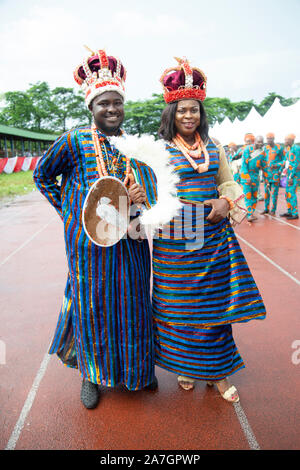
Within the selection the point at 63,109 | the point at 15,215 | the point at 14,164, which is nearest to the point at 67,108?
the point at 63,109

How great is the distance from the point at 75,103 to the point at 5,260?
52587 millimetres

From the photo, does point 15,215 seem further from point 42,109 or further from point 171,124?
point 42,109

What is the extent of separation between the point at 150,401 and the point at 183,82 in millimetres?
2003

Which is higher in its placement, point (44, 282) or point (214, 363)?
point (214, 363)

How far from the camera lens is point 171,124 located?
223 centimetres

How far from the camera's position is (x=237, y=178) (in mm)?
11469

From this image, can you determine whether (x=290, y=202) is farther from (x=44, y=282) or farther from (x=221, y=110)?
(x=221, y=110)

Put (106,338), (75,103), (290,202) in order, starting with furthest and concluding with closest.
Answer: (75,103) < (290,202) < (106,338)

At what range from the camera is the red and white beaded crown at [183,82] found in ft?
7.04

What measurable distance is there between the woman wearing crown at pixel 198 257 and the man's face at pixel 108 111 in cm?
36

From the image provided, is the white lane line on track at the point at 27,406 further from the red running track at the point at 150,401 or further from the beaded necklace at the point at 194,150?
the beaded necklace at the point at 194,150

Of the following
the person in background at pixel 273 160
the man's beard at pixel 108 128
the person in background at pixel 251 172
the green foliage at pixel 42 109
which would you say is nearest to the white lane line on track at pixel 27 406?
the man's beard at pixel 108 128

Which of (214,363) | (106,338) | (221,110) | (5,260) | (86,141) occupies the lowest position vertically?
(5,260)
